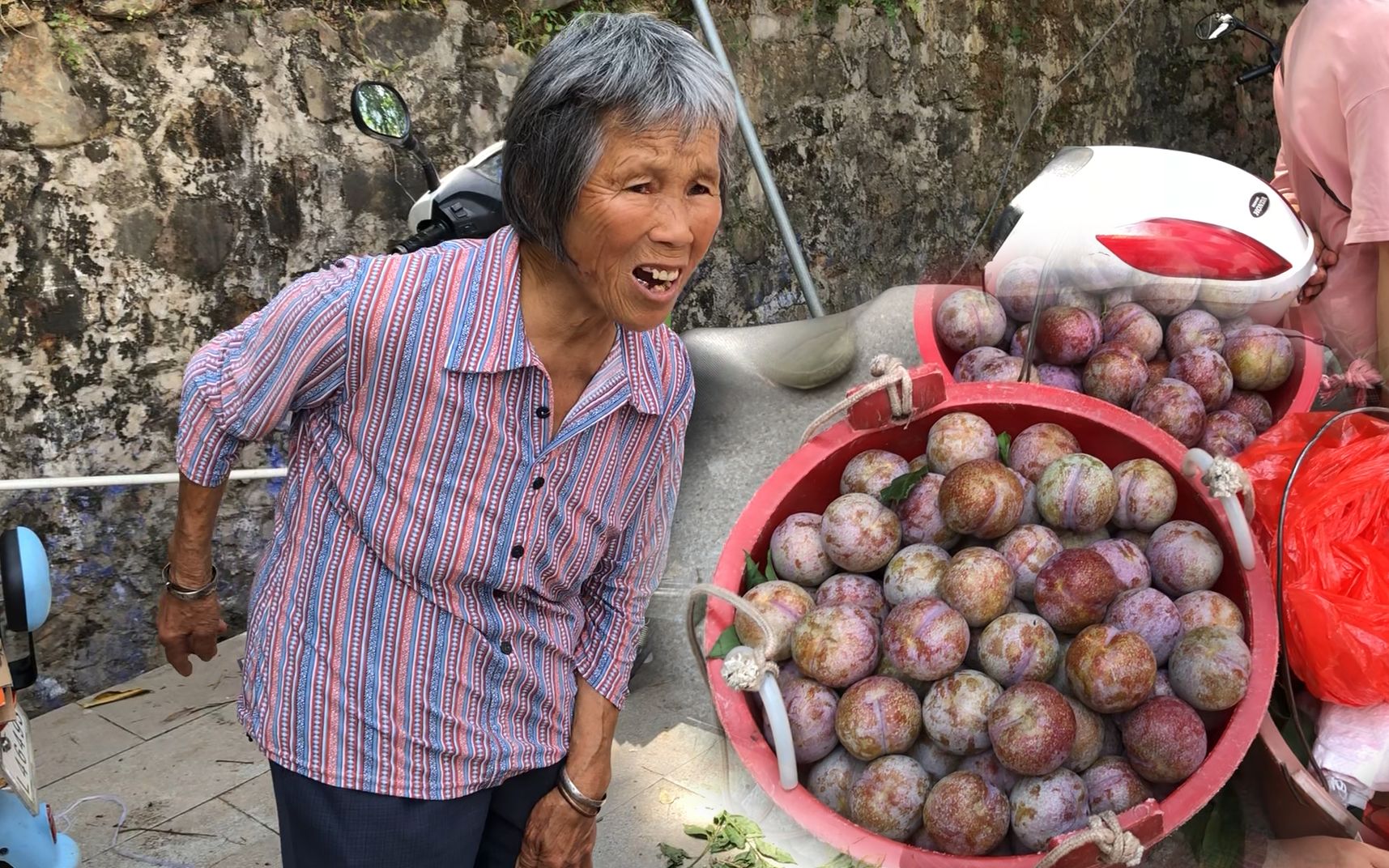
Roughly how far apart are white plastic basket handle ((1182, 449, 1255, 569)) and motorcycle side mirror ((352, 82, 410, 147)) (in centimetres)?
169

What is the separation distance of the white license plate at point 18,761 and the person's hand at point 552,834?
32.7 inches

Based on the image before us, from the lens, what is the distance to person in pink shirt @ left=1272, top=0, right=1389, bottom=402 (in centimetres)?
133

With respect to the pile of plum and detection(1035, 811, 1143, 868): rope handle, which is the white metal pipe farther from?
detection(1035, 811, 1143, 868): rope handle

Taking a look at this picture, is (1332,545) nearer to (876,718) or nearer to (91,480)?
(876,718)

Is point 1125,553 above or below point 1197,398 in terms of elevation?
below

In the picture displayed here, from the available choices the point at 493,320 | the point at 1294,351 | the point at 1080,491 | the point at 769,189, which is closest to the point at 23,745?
the point at 493,320

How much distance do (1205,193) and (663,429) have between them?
2.21 feet

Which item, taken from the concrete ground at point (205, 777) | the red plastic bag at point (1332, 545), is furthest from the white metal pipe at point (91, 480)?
the red plastic bag at point (1332, 545)

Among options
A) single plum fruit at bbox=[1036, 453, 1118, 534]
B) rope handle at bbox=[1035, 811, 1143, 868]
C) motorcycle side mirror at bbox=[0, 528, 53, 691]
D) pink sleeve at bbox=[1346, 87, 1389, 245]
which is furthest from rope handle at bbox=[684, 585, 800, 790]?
motorcycle side mirror at bbox=[0, 528, 53, 691]

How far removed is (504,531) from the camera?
1171 millimetres

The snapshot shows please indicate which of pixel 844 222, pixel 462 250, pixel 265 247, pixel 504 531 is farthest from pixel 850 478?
pixel 844 222

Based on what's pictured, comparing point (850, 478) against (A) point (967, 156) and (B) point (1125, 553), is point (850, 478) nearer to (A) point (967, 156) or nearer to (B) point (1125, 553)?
(B) point (1125, 553)

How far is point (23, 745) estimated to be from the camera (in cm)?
176

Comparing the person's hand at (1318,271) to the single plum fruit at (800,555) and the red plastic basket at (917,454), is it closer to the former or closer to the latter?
the red plastic basket at (917,454)
